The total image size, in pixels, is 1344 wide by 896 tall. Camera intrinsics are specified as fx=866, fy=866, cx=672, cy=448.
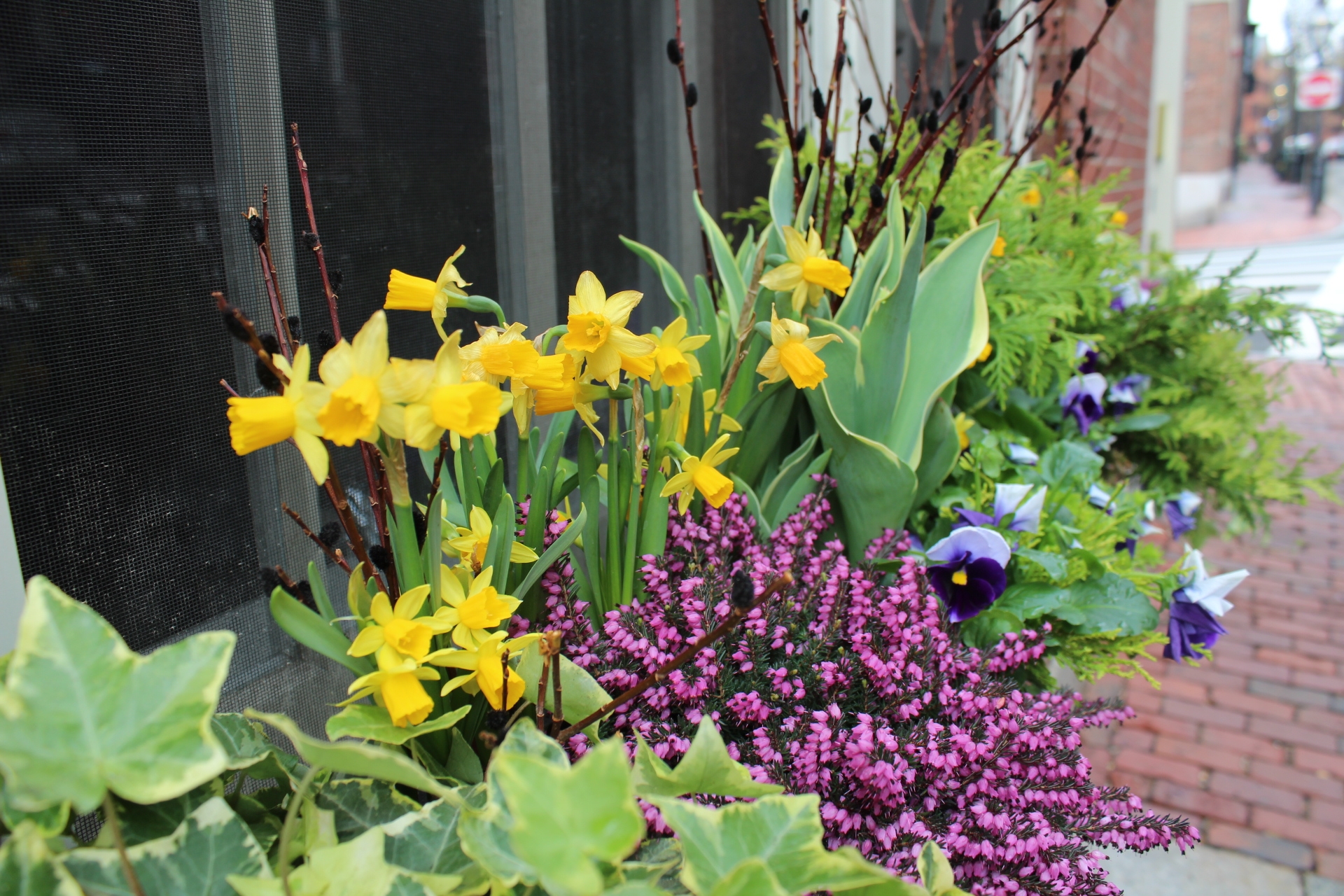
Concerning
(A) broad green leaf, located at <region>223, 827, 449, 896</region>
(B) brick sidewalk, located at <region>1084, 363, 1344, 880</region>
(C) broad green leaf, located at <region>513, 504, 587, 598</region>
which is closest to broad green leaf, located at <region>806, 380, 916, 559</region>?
(C) broad green leaf, located at <region>513, 504, 587, 598</region>

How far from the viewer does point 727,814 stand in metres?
0.57

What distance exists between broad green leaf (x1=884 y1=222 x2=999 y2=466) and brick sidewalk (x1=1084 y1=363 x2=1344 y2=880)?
131 cm

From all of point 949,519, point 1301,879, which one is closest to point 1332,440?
point 1301,879

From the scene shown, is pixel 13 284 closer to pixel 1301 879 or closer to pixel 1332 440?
pixel 1301 879

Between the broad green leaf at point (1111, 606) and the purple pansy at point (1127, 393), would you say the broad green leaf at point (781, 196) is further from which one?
the purple pansy at point (1127, 393)

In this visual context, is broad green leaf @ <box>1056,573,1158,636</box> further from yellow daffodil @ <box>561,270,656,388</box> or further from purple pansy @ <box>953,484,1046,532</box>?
yellow daffodil @ <box>561,270,656,388</box>

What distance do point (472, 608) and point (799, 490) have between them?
25.2 inches

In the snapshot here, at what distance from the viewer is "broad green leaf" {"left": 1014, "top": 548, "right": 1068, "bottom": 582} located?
1.16m

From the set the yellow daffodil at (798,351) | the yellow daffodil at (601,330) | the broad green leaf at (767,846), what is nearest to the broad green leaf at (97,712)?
the broad green leaf at (767,846)

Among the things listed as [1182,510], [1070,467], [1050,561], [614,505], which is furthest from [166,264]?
[1182,510]

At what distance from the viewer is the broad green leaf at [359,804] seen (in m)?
0.67

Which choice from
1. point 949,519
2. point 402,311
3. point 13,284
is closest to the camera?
point 13,284

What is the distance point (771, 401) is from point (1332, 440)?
5720 millimetres

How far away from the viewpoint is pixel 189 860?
547 mm
